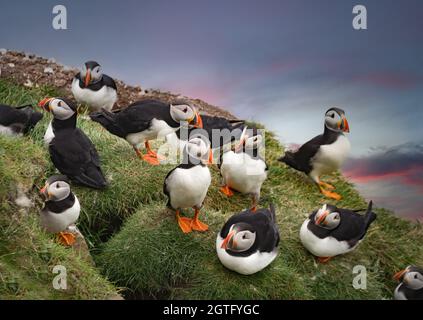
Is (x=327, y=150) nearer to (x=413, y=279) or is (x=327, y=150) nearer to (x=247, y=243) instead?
(x=413, y=279)

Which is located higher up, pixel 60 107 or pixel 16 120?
pixel 60 107

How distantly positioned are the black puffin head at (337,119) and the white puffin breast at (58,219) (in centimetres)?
323

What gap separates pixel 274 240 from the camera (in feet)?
18.8

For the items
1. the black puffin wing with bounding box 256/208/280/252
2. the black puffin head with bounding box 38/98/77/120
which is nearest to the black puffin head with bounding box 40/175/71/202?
the black puffin head with bounding box 38/98/77/120

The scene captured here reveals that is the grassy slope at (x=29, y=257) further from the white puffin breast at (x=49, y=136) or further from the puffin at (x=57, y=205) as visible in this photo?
the white puffin breast at (x=49, y=136)

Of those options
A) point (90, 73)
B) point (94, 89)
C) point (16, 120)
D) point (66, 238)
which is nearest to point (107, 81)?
point (94, 89)

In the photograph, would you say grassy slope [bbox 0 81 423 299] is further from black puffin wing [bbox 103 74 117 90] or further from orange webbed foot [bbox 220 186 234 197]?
black puffin wing [bbox 103 74 117 90]

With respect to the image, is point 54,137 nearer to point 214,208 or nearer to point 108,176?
point 108,176

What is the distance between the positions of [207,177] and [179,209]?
750mm

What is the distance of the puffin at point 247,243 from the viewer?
543cm

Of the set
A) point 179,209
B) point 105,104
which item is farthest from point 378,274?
point 105,104

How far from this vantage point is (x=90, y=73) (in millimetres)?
8383

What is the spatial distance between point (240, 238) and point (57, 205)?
153cm

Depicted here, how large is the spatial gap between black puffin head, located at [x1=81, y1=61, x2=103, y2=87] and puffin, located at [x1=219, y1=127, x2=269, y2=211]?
7.42 feet
